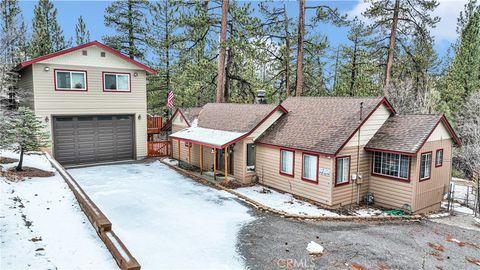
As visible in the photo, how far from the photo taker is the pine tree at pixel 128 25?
85.0 ft

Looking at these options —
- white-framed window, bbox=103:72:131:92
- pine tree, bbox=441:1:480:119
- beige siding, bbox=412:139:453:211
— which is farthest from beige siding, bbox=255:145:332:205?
pine tree, bbox=441:1:480:119

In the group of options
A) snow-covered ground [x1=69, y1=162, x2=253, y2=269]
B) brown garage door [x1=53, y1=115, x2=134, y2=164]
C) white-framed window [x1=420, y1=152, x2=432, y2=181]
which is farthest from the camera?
brown garage door [x1=53, y1=115, x2=134, y2=164]

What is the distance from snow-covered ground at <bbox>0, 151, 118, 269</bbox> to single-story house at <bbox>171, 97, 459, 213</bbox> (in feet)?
22.7

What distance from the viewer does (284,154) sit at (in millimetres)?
13984

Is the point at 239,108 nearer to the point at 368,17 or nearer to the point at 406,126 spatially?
the point at 406,126

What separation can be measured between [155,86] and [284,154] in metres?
17.3

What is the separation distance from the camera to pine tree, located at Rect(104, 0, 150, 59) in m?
25.9

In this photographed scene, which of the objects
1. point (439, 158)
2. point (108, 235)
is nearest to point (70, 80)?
point (108, 235)

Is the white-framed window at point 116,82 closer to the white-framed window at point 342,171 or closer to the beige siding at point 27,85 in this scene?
the beige siding at point 27,85

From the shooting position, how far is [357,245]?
8930mm

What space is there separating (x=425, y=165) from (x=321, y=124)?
4.28m

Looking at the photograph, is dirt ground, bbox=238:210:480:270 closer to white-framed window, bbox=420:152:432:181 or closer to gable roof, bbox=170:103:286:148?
white-framed window, bbox=420:152:432:181

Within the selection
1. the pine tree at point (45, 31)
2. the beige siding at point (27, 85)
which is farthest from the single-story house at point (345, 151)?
the pine tree at point (45, 31)

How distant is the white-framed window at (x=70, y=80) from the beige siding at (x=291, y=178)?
10591mm
